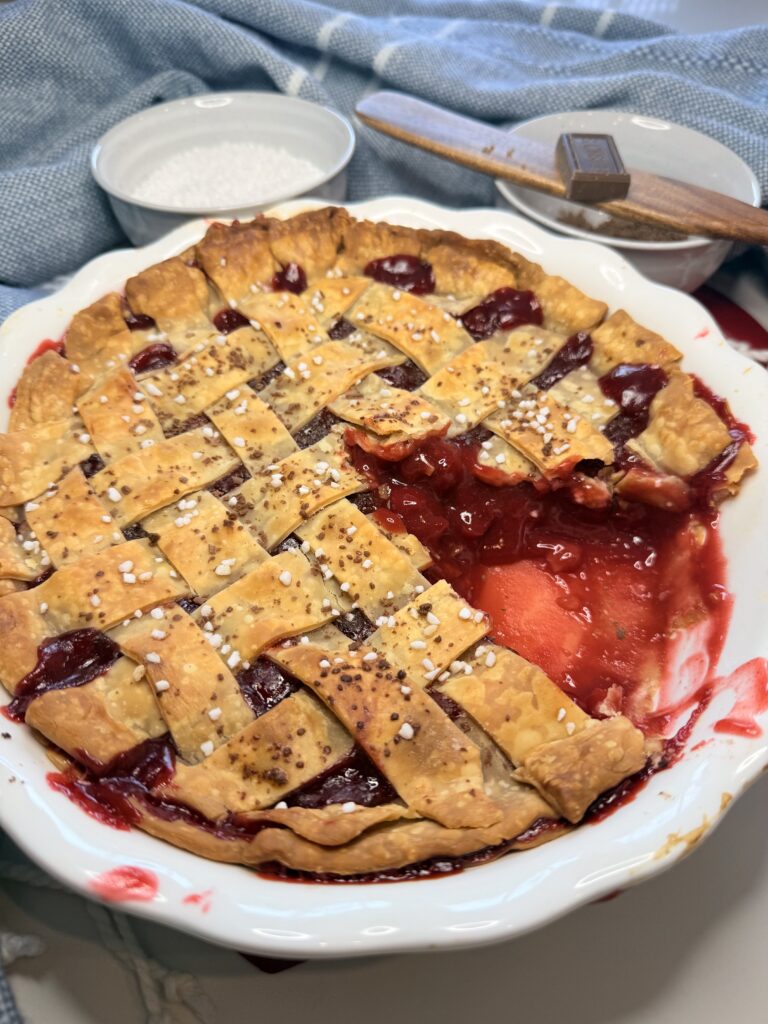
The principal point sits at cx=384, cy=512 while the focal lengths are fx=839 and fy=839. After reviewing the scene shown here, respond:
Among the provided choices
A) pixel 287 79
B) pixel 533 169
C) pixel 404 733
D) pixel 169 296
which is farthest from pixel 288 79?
pixel 404 733

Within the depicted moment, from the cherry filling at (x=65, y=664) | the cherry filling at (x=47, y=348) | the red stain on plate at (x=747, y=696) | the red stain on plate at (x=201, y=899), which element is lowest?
the cherry filling at (x=65, y=664)

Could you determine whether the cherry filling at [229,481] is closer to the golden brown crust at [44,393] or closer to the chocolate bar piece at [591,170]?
the golden brown crust at [44,393]

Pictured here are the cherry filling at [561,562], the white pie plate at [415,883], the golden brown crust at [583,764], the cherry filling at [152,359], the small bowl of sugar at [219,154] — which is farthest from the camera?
the small bowl of sugar at [219,154]

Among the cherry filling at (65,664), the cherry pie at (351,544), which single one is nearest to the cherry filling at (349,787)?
the cherry pie at (351,544)

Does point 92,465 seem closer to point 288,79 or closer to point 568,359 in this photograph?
point 568,359

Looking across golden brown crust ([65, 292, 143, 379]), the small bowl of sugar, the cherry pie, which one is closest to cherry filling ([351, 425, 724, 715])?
the cherry pie
